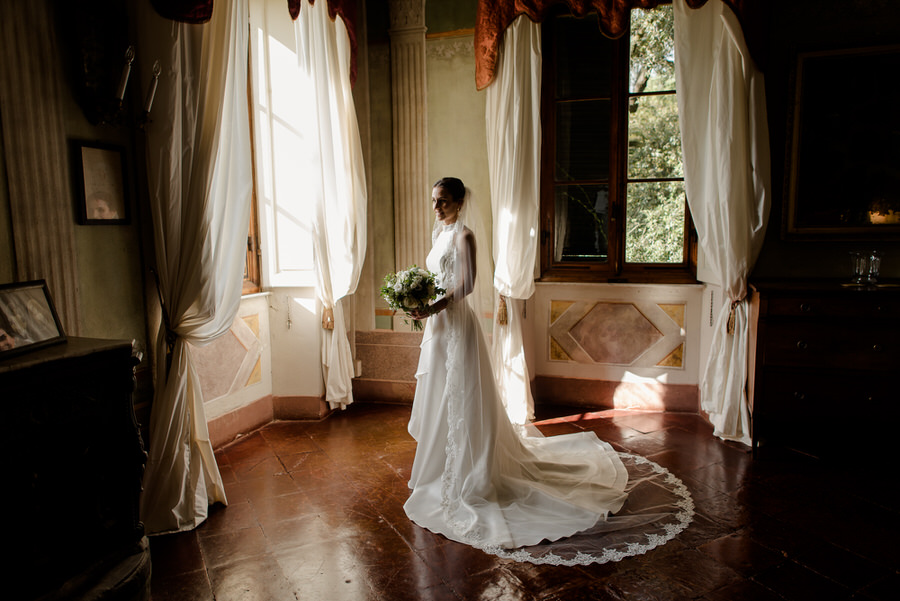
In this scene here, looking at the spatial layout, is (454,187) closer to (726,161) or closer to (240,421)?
(726,161)

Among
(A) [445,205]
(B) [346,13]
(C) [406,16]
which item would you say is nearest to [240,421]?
(A) [445,205]

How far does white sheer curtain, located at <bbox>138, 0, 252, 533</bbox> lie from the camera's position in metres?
2.90

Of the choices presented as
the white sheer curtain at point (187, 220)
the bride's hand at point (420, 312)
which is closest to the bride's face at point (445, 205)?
the bride's hand at point (420, 312)

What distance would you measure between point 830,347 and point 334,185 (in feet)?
11.6

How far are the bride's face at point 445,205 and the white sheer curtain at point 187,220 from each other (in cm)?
118

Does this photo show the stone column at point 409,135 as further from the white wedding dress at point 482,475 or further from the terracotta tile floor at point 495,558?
the terracotta tile floor at point 495,558

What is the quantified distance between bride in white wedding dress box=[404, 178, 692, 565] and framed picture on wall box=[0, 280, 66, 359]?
1.63 m

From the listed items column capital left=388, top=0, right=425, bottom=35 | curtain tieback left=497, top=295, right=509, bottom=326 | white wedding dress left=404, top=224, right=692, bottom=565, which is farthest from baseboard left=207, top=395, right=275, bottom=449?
column capital left=388, top=0, right=425, bottom=35

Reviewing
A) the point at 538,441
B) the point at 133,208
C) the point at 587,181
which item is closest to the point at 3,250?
the point at 133,208

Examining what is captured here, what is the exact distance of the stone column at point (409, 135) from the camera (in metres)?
4.59

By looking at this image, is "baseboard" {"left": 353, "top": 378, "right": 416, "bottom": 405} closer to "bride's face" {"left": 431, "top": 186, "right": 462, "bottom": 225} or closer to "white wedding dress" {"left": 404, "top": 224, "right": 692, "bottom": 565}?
"white wedding dress" {"left": 404, "top": 224, "right": 692, "bottom": 565}

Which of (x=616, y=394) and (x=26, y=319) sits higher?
(x=26, y=319)

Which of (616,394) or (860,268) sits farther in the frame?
(616,394)

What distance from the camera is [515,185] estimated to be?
4.32 metres
